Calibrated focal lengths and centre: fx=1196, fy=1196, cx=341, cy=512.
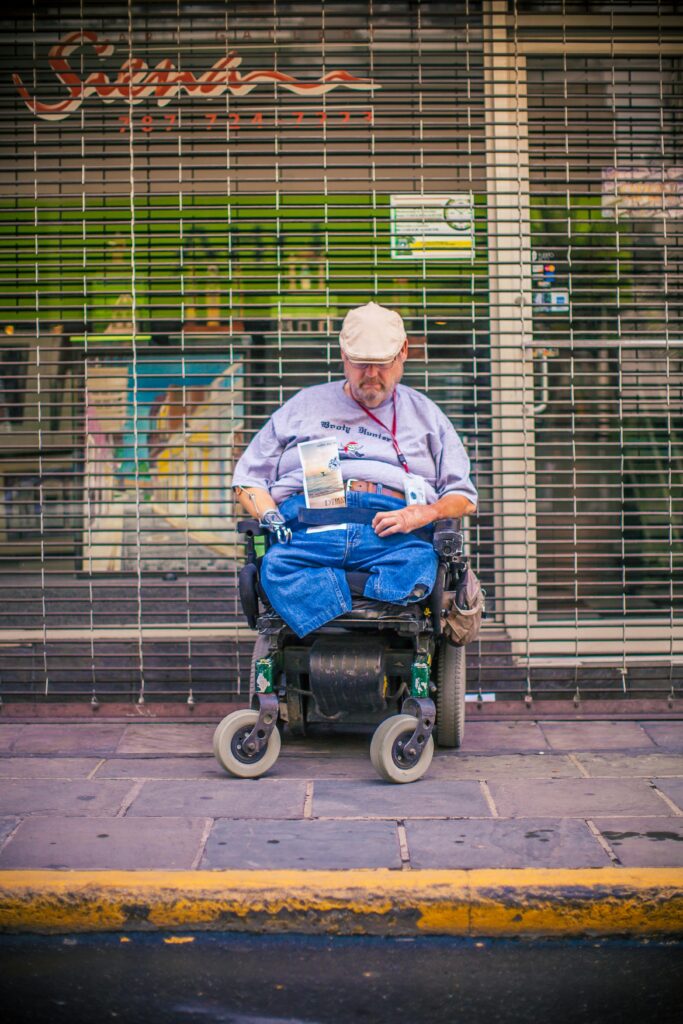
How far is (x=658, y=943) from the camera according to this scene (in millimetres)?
3498

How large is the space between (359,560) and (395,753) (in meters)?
0.76

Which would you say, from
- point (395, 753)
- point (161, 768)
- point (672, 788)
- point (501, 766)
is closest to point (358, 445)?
point (395, 753)

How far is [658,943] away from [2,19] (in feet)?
16.6

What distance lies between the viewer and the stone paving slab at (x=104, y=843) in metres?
3.77

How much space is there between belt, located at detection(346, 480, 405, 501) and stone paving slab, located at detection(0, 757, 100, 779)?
5.19ft

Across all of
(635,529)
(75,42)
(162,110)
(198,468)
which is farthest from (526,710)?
(75,42)

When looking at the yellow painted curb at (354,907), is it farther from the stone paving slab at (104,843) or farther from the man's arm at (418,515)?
the man's arm at (418,515)

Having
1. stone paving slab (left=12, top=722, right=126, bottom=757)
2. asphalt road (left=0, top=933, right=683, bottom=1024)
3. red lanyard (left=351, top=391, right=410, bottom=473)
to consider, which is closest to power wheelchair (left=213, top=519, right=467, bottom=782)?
red lanyard (left=351, top=391, right=410, bottom=473)

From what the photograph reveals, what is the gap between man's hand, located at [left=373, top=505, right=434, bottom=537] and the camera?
4656 millimetres

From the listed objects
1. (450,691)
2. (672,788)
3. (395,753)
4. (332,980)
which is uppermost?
(450,691)

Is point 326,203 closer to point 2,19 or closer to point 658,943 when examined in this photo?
point 2,19

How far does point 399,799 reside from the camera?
14.5 feet

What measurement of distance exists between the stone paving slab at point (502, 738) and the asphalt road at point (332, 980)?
69.3 inches

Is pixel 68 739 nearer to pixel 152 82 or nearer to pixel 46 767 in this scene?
pixel 46 767
